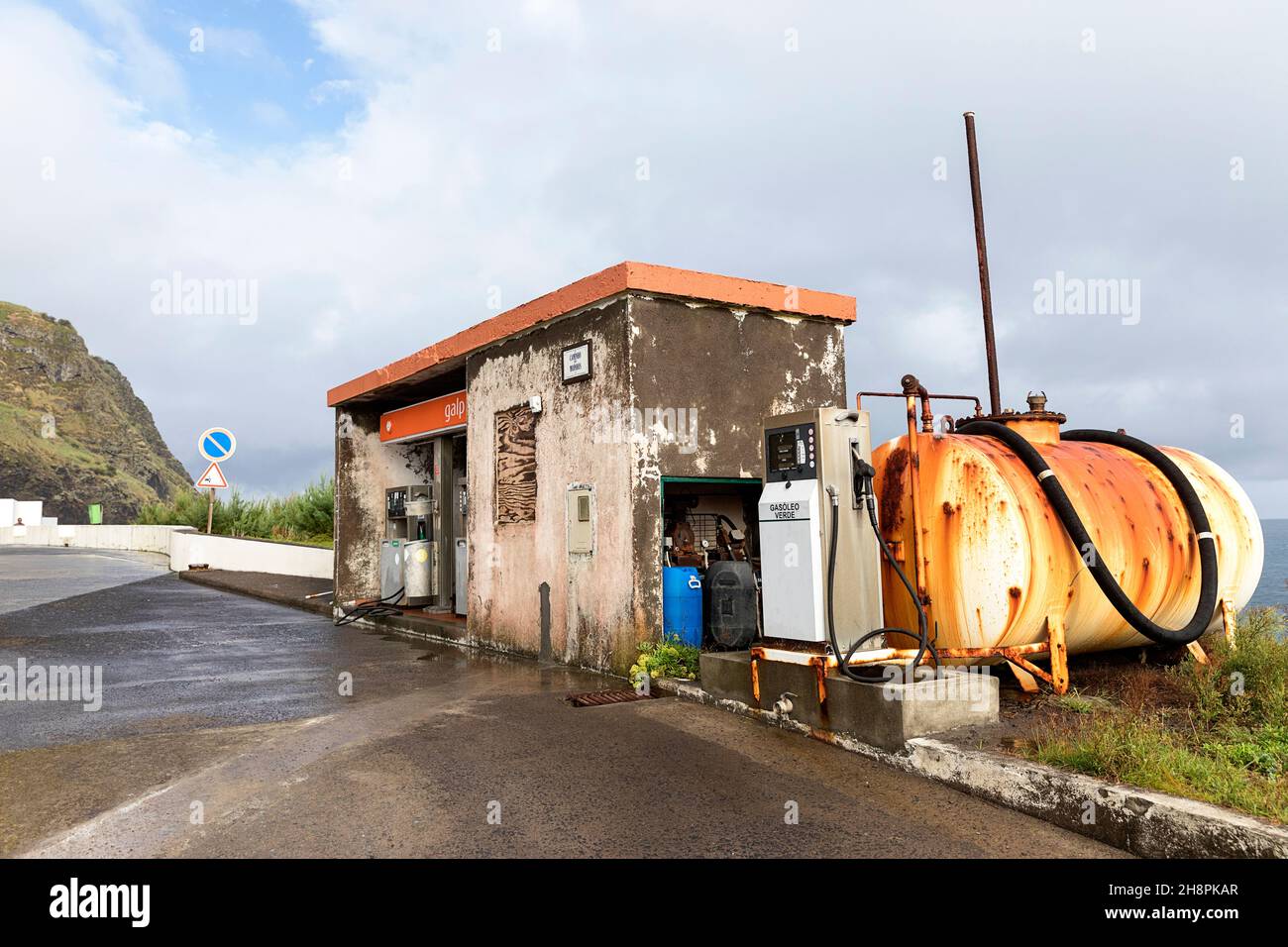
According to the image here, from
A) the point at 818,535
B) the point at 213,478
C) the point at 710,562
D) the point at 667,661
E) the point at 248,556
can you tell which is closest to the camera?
the point at 818,535

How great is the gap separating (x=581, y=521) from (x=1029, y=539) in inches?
150

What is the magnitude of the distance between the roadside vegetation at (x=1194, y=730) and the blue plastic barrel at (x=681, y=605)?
286 cm

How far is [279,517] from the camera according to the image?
83.3 ft

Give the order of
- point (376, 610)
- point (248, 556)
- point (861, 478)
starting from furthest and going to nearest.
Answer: point (248, 556), point (376, 610), point (861, 478)

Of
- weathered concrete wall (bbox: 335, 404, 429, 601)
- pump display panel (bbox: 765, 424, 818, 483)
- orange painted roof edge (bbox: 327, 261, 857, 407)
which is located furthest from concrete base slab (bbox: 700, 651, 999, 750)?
weathered concrete wall (bbox: 335, 404, 429, 601)

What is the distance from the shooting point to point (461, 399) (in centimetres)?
1098

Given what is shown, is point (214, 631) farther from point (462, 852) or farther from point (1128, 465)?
point (1128, 465)

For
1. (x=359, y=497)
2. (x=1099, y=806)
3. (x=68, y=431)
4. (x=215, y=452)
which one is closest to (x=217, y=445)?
(x=215, y=452)

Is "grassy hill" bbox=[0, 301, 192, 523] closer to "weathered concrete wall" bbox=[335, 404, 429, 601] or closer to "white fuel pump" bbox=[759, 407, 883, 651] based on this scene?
"weathered concrete wall" bbox=[335, 404, 429, 601]

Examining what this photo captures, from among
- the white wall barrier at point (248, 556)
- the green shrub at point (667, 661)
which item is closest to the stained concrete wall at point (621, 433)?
the green shrub at point (667, 661)

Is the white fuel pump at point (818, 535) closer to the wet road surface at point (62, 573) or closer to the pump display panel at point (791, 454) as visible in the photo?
the pump display panel at point (791, 454)

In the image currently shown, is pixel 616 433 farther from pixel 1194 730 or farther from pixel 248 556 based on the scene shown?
pixel 248 556

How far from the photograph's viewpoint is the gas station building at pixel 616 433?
288 inches
